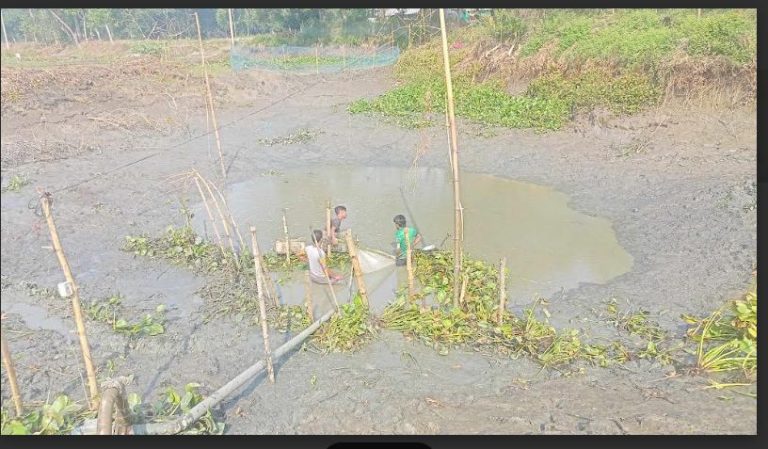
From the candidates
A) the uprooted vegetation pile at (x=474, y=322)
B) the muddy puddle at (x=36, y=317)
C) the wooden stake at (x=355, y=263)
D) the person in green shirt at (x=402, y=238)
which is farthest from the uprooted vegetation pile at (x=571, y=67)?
the muddy puddle at (x=36, y=317)

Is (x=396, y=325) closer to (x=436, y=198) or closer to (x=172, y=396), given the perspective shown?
(x=172, y=396)

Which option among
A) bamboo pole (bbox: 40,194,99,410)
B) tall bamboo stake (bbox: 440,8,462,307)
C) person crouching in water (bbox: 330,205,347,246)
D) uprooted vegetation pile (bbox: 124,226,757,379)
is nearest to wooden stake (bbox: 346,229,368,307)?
uprooted vegetation pile (bbox: 124,226,757,379)

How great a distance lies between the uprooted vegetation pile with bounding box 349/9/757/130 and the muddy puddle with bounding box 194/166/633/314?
87 centimetres

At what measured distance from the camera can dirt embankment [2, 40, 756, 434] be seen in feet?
8.08

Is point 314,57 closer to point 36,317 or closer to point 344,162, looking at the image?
point 344,162

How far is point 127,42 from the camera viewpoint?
3.58 metres

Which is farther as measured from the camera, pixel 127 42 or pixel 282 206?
pixel 282 206

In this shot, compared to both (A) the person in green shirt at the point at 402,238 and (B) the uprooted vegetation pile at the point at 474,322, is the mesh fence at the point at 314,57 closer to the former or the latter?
(A) the person in green shirt at the point at 402,238

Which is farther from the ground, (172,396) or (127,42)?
(127,42)

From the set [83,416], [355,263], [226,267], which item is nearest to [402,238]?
[355,263]

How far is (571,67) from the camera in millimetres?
5449

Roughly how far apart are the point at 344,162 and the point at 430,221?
1001 millimetres

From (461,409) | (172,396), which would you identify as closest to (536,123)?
(461,409)

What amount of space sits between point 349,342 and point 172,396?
40.5 inches
